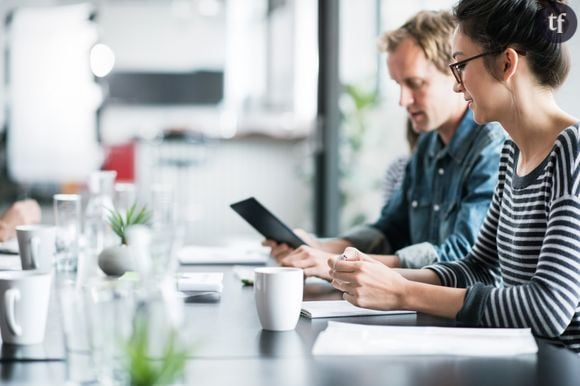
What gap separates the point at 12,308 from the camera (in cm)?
128

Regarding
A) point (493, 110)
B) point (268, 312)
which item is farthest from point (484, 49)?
point (268, 312)

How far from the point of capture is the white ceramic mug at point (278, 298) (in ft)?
4.57

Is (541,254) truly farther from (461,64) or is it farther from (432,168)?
(432,168)

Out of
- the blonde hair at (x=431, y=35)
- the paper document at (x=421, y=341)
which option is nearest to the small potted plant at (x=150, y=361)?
the paper document at (x=421, y=341)

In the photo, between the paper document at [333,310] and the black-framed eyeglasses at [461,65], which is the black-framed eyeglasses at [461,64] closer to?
the black-framed eyeglasses at [461,65]

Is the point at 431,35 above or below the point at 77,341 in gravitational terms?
above

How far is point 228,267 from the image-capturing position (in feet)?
7.28

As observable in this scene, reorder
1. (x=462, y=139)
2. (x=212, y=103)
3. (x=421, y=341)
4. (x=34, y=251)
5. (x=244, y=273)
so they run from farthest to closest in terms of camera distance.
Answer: (x=212, y=103)
(x=462, y=139)
(x=244, y=273)
(x=34, y=251)
(x=421, y=341)

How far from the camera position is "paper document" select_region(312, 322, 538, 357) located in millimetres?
1243

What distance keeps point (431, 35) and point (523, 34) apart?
807 mm

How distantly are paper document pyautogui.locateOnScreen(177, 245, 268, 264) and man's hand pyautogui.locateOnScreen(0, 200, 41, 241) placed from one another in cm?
46

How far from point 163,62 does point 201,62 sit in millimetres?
386

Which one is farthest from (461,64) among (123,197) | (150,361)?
(123,197)

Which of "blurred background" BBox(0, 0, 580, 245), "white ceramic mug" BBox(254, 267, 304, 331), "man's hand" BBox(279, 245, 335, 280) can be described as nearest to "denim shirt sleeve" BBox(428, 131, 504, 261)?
"blurred background" BBox(0, 0, 580, 245)
